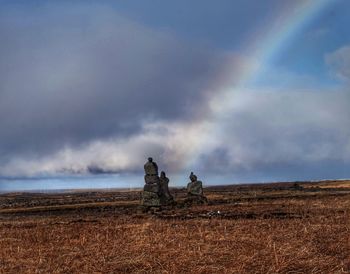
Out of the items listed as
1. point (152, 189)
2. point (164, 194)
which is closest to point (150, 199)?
point (152, 189)

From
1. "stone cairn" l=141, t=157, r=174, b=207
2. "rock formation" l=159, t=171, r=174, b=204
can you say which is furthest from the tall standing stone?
"rock formation" l=159, t=171, r=174, b=204

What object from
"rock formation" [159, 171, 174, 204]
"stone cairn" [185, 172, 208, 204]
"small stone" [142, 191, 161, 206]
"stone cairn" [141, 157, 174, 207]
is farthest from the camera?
"stone cairn" [185, 172, 208, 204]

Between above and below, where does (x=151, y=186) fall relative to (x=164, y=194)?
above

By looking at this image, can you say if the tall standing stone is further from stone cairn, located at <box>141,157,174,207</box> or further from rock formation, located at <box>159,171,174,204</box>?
rock formation, located at <box>159,171,174,204</box>

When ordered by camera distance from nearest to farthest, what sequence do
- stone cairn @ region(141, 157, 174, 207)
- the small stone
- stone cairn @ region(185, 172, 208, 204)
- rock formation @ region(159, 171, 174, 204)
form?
the small stone, stone cairn @ region(141, 157, 174, 207), rock formation @ region(159, 171, 174, 204), stone cairn @ region(185, 172, 208, 204)

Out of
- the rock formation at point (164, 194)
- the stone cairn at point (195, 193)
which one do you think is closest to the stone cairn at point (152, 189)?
the rock formation at point (164, 194)

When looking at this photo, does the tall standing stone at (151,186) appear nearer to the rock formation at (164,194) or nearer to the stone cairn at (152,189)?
the stone cairn at (152,189)

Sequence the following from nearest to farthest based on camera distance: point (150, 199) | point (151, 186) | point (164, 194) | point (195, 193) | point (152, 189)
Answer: point (150, 199) → point (152, 189) → point (151, 186) → point (164, 194) → point (195, 193)

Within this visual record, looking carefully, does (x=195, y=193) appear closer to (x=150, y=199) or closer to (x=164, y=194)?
(x=164, y=194)

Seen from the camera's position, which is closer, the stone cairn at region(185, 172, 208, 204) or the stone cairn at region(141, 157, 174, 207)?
the stone cairn at region(141, 157, 174, 207)

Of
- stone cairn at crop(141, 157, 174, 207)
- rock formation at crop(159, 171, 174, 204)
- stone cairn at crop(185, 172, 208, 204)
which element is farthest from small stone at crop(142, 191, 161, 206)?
stone cairn at crop(185, 172, 208, 204)

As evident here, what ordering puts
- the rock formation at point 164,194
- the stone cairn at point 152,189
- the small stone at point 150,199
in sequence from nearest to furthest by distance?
1. the small stone at point 150,199
2. the stone cairn at point 152,189
3. the rock formation at point 164,194

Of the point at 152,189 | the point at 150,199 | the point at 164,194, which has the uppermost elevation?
the point at 152,189

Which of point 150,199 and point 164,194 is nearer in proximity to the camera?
point 150,199
